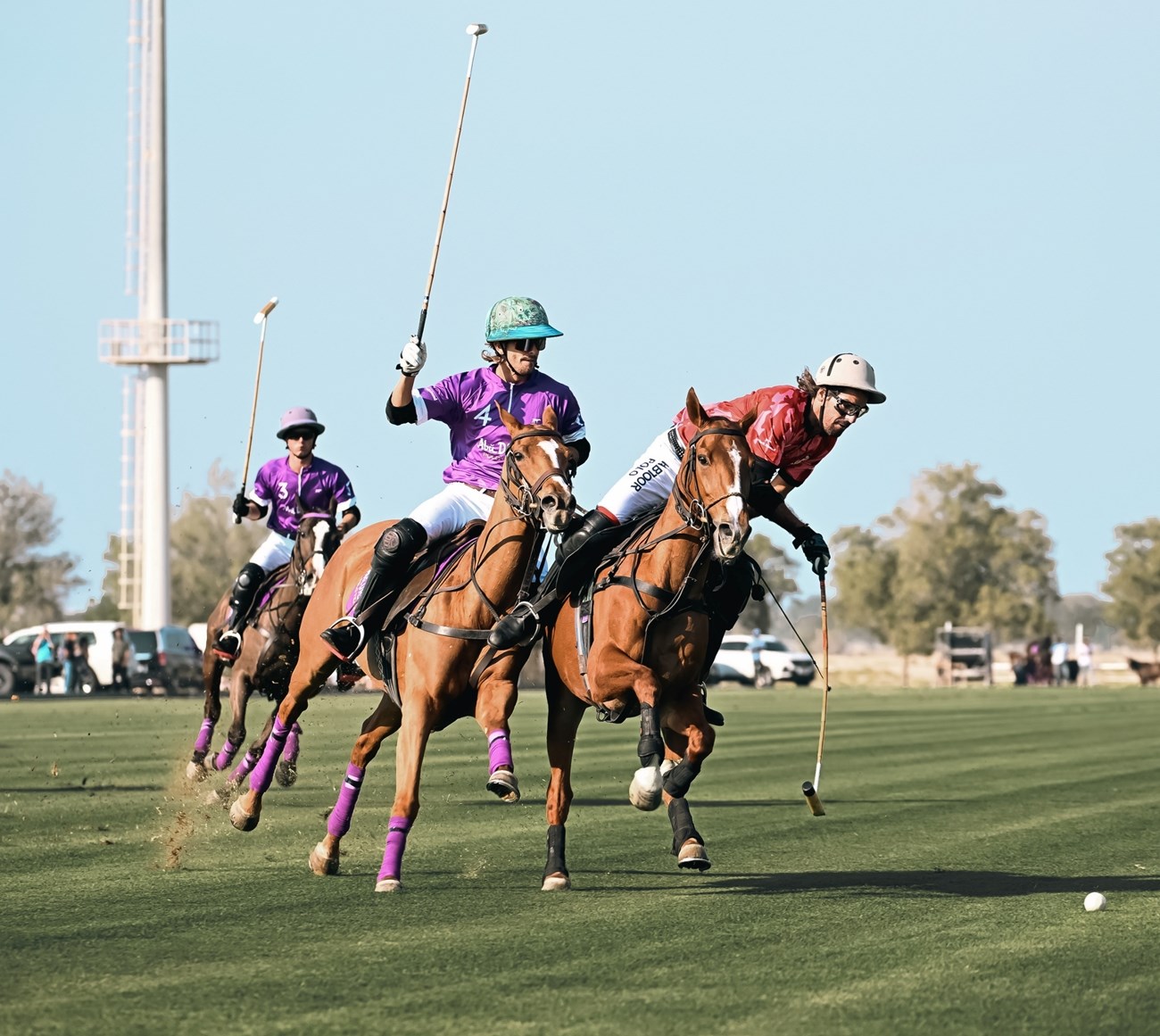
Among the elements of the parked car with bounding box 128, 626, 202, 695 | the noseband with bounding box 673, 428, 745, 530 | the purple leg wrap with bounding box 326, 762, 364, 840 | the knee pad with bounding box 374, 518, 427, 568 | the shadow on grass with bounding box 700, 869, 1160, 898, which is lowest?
the shadow on grass with bounding box 700, 869, 1160, 898

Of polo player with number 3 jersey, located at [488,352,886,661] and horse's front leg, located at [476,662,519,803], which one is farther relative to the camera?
polo player with number 3 jersey, located at [488,352,886,661]

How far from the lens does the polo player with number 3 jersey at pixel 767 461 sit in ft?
35.8

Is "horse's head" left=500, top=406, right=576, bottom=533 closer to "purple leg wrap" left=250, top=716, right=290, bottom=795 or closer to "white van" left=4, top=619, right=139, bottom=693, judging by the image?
"purple leg wrap" left=250, top=716, right=290, bottom=795

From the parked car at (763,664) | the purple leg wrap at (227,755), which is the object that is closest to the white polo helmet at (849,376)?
the purple leg wrap at (227,755)

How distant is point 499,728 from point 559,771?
0.78 metres

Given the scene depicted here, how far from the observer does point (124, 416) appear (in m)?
74.1

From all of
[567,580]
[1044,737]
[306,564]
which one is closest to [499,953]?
[567,580]

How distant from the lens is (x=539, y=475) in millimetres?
9977

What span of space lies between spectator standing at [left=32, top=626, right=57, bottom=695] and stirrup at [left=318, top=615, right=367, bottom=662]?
37.9m

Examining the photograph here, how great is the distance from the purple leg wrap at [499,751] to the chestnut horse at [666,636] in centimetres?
54

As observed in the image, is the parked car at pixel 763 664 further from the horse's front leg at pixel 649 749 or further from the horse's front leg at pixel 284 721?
the horse's front leg at pixel 649 749

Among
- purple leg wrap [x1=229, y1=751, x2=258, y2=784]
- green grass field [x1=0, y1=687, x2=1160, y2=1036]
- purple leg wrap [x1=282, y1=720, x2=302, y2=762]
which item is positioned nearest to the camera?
green grass field [x1=0, y1=687, x2=1160, y2=1036]

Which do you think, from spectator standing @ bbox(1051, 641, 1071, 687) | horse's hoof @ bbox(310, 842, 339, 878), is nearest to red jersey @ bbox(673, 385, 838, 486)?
horse's hoof @ bbox(310, 842, 339, 878)

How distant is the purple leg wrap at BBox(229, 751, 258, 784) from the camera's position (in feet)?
43.0
